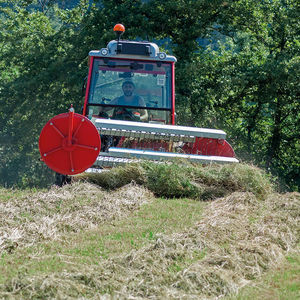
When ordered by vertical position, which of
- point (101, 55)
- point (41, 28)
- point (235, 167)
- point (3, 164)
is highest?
point (41, 28)

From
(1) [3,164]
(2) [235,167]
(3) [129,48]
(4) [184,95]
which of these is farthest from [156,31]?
(1) [3,164]

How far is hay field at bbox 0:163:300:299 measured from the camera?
4.11m

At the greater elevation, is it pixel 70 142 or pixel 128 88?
pixel 128 88

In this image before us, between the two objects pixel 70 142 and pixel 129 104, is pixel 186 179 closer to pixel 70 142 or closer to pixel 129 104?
pixel 70 142

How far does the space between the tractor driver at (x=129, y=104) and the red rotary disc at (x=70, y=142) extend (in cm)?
194

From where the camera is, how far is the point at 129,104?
9.69 meters

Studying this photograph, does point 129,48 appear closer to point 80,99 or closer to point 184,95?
point 184,95

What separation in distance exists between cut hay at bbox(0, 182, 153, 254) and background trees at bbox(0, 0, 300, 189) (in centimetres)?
851

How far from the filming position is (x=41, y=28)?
2445cm

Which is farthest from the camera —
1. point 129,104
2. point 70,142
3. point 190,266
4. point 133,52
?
point 133,52

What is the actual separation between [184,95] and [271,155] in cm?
365

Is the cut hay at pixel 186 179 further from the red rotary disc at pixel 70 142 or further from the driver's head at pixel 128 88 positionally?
the driver's head at pixel 128 88

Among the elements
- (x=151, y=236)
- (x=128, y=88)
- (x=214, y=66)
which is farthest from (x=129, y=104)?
(x=214, y=66)

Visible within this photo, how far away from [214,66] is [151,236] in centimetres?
1215
